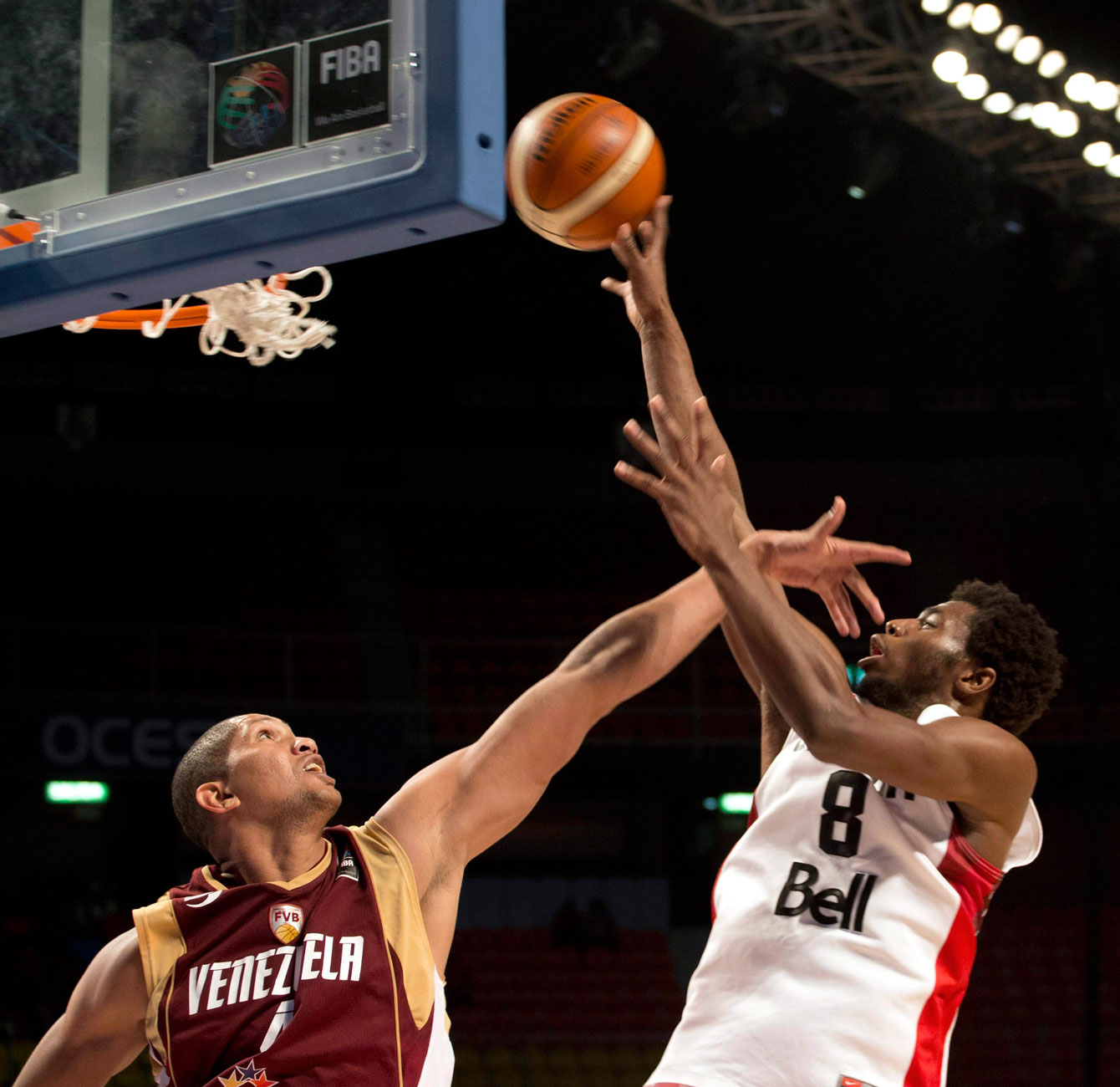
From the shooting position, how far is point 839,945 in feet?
7.68

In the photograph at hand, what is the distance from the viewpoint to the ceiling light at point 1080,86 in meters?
9.10

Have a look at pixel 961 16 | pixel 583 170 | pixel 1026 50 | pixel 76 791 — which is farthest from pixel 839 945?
pixel 76 791

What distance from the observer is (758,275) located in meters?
13.6

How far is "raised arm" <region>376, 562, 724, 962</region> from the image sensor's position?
2.44 m

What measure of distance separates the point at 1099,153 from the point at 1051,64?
950mm

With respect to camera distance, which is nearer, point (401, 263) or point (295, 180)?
point (295, 180)

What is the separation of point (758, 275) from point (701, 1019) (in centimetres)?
1188

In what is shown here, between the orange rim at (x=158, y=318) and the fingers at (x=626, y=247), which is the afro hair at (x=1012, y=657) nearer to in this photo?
the fingers at (x=626, y=247)

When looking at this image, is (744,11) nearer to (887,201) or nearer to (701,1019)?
(887,201)

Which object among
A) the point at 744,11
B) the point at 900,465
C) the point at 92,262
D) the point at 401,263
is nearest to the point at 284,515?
the point at 401,263

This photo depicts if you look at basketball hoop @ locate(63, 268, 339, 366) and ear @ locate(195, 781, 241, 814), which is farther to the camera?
basketball hoop @ locate(63, 268, 339, 366)

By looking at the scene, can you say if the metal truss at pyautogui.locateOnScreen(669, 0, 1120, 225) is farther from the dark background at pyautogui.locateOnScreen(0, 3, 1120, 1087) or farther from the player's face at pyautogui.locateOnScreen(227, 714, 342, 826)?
the player's face at pyautogui.locateOnScreen(227, 714, 342, 826)

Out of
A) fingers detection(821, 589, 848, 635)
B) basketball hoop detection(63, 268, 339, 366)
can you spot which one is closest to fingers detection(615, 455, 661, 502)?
fingers detection(821, 589, 848, 635)

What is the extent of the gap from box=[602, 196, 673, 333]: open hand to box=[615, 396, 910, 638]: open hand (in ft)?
1.40
